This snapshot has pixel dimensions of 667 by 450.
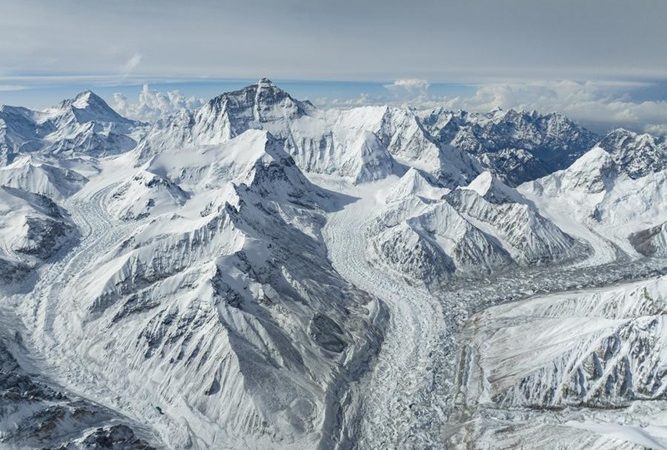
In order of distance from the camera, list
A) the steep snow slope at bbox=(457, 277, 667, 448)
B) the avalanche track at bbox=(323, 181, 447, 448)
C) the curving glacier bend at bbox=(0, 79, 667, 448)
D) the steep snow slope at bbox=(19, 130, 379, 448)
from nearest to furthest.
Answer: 1. the steep snow slope at bbox=(457, 277, 667, 448)
2. the curving glacier bend at bbox=(0, 79, 667, 448)
3. the avalanche track at bbox=(323, 181, 447, 448)
4. the steep snow slope at bbox=(19, 130, 379, 448)

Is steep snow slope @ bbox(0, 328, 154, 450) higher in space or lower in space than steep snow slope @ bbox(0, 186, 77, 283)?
higher

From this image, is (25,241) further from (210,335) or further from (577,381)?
(577,381)

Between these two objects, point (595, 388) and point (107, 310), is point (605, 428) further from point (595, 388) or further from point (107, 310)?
point (107, 310)

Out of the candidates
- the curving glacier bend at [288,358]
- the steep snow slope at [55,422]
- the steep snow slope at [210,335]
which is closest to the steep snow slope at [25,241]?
the curving glacier bend at [288,358]

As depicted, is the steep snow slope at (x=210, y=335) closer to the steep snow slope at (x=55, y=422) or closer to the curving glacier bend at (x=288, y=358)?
the curving glacier bend at (x=288, y=358)

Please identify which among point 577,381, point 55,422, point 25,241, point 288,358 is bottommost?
point 25,241

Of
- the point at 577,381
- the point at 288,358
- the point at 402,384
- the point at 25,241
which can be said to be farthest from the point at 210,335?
the point at 25,241

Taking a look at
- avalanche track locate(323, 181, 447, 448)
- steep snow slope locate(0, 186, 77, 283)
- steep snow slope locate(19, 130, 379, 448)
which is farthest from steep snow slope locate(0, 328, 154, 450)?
steep snow slope locate(0, 186, 77, 283)

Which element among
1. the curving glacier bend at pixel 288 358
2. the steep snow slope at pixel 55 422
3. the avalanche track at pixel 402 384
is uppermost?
the steep snow slope at pixel 55 422

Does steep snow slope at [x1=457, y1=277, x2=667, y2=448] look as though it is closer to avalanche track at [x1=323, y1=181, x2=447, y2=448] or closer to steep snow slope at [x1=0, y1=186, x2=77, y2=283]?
avalanche track at [x1=323, y1=181, x2=447, y2=448]
